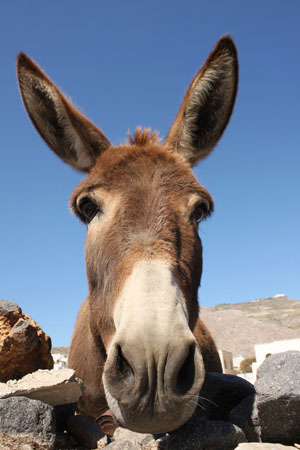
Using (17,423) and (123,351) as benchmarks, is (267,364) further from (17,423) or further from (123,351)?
(17,423)

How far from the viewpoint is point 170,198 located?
3.72 metres

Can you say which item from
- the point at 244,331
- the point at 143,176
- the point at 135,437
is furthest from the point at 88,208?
the point at 244,331

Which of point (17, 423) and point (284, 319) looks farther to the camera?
point (284, 319)

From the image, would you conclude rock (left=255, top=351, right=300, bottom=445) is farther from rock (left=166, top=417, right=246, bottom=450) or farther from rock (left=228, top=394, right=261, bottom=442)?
rock (left=166, top=417, right=246, bottom=450)

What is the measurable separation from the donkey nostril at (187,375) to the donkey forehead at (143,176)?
1557 millimetres

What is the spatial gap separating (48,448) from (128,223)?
1.92 m

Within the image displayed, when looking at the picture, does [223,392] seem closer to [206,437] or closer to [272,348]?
[206,437]

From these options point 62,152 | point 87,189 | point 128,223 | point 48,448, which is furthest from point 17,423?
point 62,152

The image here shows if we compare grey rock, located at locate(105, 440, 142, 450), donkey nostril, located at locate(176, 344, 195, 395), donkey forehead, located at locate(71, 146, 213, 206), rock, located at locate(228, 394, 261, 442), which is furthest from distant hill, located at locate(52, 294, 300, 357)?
donkey nostril, located at locate(176, 344, 195, 395)

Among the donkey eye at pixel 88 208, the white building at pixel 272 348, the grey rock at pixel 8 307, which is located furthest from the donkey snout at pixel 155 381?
the white building at pixel 272 348

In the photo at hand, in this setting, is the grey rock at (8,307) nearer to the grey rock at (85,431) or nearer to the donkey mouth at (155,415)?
the grey rock at (85,431)

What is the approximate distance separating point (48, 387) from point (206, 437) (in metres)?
1.70

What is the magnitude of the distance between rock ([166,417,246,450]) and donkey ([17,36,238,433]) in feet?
1.74

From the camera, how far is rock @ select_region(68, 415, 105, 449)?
4.03m
